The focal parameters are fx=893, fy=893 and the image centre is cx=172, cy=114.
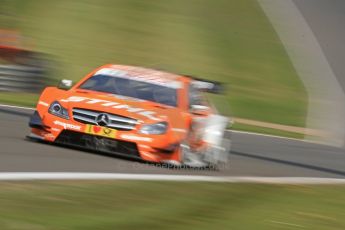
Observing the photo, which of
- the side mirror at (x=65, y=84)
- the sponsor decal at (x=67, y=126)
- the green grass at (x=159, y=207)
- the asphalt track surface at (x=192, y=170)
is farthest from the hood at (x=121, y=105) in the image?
the green grass at (x=159, y=207)

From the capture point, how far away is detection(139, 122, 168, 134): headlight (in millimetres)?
10359

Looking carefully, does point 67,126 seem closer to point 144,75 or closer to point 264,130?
point 144,75

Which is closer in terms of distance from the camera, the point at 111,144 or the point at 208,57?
the point at 111,144

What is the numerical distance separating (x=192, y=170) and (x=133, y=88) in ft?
4.51

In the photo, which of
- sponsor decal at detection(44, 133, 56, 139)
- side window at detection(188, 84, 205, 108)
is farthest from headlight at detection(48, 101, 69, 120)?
side window at detection(188, 84, 205, 108)

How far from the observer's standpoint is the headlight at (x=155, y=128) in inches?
408

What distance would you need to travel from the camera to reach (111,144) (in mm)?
10383

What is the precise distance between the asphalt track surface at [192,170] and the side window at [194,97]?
942 millimetres

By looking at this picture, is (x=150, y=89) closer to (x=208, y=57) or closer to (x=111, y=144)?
(x=111, y=144)

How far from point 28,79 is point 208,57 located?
24.3ft

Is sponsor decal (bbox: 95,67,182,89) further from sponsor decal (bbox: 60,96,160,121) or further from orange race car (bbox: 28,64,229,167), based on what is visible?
sponsor decal (bbox: 60,96,160,121)

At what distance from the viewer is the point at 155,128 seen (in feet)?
34.2

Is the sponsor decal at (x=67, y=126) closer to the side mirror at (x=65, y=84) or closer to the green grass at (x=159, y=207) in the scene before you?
the side mirror at (x=65, y=84)

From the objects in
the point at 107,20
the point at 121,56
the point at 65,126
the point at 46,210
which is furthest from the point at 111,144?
the point at 107,20
